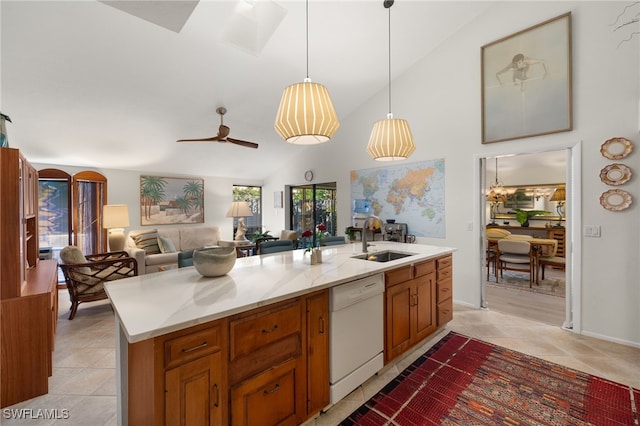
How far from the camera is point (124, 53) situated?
300 centimetres

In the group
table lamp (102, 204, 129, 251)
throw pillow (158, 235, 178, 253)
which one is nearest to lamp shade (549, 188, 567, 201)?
throw pillow (158, 235, 178, 253)

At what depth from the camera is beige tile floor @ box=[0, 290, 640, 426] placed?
6.08 feet

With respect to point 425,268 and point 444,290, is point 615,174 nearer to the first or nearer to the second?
point 444,290

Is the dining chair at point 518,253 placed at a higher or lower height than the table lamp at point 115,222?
lower

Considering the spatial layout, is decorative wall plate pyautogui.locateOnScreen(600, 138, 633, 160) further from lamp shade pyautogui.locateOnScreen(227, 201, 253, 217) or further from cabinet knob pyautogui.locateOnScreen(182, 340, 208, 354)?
lamp shade pyautogui.locateOnScreen(227, 201, 253, 217)

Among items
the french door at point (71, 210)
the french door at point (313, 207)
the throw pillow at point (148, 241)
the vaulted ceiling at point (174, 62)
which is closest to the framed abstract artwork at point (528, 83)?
the vaulted ceiling at point (174, 62)

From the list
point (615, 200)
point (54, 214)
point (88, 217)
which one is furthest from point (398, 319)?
Result: point (54, 214)

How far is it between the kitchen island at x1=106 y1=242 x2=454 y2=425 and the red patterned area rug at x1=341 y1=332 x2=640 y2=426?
628 mm

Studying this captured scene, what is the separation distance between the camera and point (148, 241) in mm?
5219

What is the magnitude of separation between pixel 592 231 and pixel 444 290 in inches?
65.3

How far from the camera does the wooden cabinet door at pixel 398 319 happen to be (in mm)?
2180

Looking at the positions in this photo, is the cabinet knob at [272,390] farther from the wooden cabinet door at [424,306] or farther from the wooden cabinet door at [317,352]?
the wooden cabinet door at [424,306]

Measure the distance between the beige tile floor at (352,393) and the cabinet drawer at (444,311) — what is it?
17cm

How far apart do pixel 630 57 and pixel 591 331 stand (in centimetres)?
276
